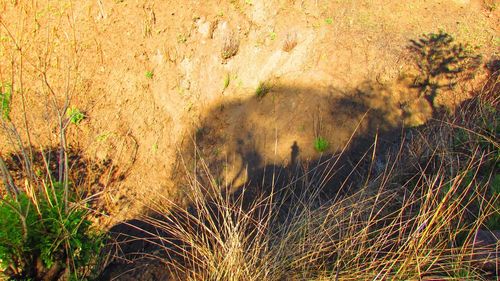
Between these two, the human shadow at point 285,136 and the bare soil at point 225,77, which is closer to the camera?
the human shadow at point 285,136

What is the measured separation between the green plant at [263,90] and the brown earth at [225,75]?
0.21 feet

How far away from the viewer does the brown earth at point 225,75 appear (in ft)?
20.2

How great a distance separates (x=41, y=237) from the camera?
280cm

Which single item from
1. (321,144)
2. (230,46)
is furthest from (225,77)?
(321,144)

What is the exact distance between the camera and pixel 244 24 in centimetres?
709

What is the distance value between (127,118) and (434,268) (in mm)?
5735

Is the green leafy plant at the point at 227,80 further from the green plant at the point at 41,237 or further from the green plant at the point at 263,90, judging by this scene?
the green plant at the point at 41,237

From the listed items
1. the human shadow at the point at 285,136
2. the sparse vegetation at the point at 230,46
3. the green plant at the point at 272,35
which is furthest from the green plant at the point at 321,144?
the sparse vegetation at the point at 230,46

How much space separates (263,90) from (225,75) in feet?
2.43

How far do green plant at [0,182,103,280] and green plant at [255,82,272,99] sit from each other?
407cm

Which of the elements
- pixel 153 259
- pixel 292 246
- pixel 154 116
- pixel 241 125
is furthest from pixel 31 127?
pixel 292 246

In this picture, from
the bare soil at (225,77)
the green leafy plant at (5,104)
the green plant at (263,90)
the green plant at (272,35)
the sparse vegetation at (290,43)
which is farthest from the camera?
the green plant at (272,35)

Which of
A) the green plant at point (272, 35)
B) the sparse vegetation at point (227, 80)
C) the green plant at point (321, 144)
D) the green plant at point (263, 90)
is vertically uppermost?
the green plant at point (272, 35)

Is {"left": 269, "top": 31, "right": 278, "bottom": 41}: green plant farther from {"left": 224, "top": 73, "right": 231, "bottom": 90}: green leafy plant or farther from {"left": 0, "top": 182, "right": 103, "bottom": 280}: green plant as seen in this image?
{"left": 0, "top": 182, "right": 103, "bottom": 280}: green plant
